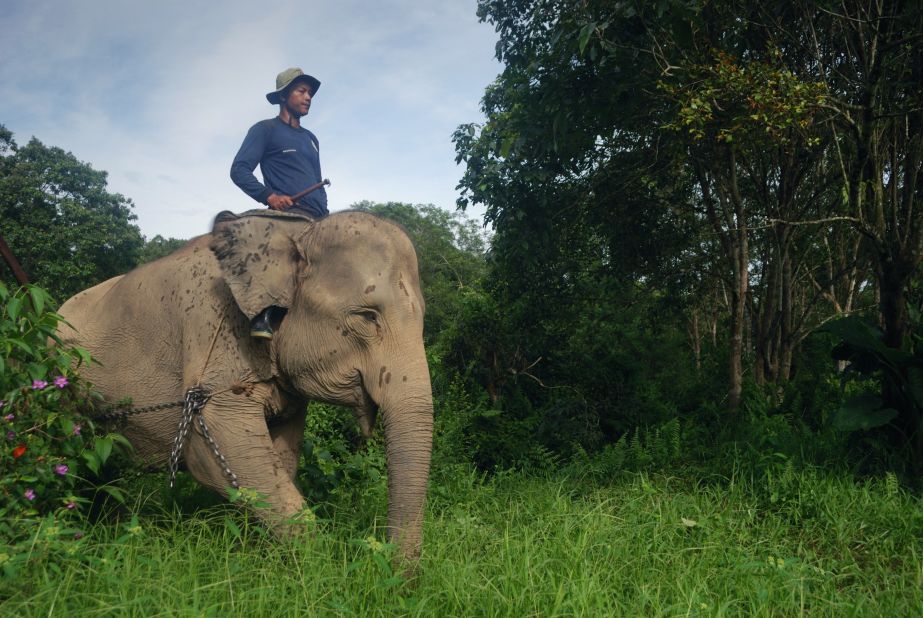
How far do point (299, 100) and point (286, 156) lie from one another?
0.36 meters

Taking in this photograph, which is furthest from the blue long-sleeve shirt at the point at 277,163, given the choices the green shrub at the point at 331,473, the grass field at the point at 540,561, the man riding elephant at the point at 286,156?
the grass field at the point at 540,561

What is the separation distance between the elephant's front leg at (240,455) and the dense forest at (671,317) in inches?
9.0

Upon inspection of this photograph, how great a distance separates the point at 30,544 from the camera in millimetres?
2551

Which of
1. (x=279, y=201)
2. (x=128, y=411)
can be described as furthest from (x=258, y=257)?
(x=128, y=411)

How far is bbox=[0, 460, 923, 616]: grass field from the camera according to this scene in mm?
2547

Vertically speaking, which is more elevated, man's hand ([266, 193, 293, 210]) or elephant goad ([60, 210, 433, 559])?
man's hand ([266, 193, 293, 210])

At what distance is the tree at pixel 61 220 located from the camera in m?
16.6

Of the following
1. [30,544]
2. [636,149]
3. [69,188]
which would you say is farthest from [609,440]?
[69,188]

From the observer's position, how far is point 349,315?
133 inches

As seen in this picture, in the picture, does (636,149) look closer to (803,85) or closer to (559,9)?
(559,9)

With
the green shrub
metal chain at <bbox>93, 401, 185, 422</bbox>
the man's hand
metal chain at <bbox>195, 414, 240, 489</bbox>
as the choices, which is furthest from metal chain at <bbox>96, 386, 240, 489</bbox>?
the man's hand

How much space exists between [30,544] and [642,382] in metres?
7.04

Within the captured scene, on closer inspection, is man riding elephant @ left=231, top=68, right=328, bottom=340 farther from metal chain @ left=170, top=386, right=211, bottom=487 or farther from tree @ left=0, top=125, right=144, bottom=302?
tree @ left=0, top=125, right=144, bottom=302

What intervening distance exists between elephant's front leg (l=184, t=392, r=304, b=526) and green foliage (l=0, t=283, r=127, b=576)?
410 millimetres
